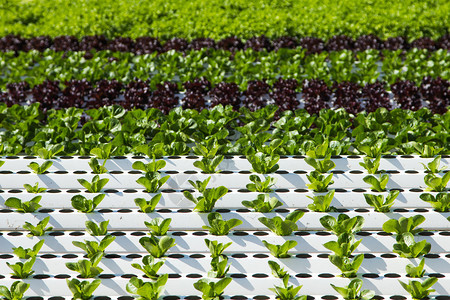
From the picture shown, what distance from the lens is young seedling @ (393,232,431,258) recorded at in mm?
3080

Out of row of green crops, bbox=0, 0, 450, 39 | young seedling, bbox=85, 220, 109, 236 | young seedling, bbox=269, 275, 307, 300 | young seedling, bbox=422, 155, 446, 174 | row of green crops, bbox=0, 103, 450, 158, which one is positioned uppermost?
row of green crops, bbox=0, 0, 450, 39

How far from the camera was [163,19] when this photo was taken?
30.9ft

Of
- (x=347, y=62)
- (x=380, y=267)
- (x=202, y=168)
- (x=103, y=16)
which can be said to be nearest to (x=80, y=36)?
(x=103, y=16)

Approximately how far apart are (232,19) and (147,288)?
7216 mm

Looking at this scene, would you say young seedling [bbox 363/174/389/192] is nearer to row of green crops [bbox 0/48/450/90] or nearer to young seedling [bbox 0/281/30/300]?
young seedling [bbox 0/281/30/300]

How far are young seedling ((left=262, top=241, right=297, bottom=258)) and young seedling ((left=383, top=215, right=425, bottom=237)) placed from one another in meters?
0.65

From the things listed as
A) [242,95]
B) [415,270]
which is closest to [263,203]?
[415,270]

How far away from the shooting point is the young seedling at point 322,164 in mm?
3938

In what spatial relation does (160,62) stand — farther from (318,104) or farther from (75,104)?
(318,104)

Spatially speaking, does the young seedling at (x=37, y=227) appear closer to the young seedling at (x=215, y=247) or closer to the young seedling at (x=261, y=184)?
the young seedling at (x=215, y=247)

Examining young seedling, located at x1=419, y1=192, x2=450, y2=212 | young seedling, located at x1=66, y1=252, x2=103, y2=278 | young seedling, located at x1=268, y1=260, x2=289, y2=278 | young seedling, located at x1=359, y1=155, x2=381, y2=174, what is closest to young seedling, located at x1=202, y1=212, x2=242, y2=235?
young seedling, located at x1=268, y1=260, x2=289, y2=278

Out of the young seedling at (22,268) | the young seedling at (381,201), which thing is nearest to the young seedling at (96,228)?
the young seedling at (22,268)

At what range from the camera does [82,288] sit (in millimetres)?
2867

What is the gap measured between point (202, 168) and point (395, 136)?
1.86 meters
